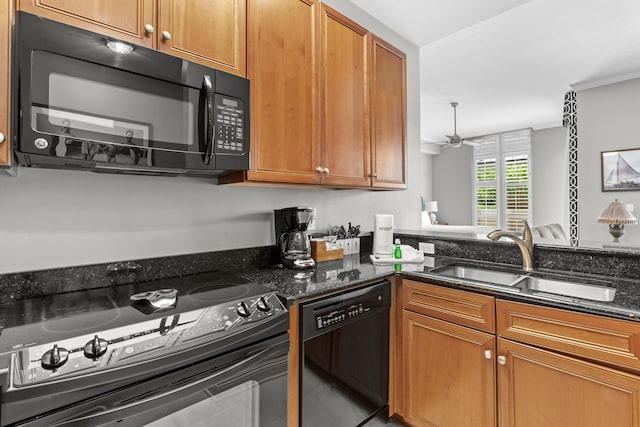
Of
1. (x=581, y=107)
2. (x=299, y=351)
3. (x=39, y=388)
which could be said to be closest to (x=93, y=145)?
(x=39, y=388)

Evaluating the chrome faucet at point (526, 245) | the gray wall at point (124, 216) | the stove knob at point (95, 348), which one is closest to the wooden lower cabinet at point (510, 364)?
the chrome faucet at point (526, 245)

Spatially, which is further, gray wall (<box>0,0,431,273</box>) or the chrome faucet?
the chrome faucet

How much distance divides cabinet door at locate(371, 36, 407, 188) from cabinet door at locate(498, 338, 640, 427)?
1.22m

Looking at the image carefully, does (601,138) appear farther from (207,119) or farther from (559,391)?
(207,119)

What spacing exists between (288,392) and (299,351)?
0.51 ft

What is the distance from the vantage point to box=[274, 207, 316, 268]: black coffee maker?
5.87ft

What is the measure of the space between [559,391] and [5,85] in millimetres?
2105

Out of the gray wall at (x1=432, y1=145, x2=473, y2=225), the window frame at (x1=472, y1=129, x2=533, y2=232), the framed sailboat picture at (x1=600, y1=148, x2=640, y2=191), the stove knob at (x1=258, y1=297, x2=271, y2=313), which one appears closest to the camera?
the stove knob at (x1=258, y1=297, x2=271, y2=313)

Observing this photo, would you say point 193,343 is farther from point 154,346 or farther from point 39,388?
point 39,388

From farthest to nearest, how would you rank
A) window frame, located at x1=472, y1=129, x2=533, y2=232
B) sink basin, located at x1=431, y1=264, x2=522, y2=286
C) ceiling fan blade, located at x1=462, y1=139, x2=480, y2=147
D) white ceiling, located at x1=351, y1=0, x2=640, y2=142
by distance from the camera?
window frame, located at x1=472, y1=129, x2=533, y2=232 < ceiling fan blade, located at x1=462, y1=139, x2=480, y2=147 < white ceiling, located at x1=351, y1=0, x2=640, y2=142 < sink basin, located at x1=431, y1=264, x2=522, y2=286

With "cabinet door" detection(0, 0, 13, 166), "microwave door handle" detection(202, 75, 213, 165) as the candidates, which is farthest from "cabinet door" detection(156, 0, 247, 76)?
"cabinet door" detection(0, 0, 13, 166)

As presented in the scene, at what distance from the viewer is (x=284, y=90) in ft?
5.45

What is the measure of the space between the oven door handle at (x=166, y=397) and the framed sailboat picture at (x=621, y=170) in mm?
4675

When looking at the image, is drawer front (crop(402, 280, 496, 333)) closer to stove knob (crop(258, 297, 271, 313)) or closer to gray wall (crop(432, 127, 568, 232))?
stove knob (crop(258, 297, 271, 313))
